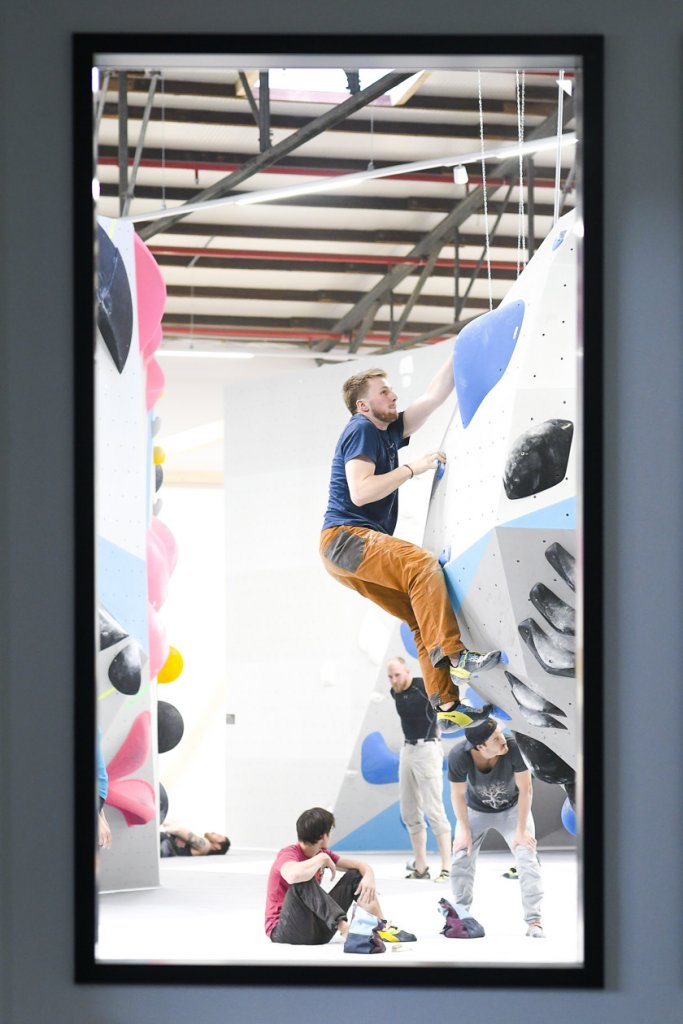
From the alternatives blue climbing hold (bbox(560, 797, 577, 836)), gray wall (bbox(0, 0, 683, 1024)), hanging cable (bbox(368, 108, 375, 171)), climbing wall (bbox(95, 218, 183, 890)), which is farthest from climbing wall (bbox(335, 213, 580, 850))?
hanging cable (bbox(368, 108, 375, 171))

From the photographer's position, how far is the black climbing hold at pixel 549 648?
10.3ft

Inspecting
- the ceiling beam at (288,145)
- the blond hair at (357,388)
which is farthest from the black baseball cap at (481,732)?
the ceiling beam at (288,145)

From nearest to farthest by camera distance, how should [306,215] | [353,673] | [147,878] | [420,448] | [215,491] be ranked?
[420,448], [147,878], [306,215], [215,491], [353,673]

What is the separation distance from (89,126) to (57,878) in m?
1.69

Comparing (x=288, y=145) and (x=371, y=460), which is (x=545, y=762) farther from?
(x=288, y=145)

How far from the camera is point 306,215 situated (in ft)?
Answer: 18.0

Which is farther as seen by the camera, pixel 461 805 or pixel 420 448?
pixel 461 805

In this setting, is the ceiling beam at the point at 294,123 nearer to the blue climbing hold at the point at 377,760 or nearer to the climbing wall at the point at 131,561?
Answer: the climbing wall at the point at 131,561

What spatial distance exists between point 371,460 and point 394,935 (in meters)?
1.61

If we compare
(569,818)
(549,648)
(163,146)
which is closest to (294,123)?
(163,146)

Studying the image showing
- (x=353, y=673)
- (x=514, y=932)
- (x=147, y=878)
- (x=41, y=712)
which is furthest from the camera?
(x=353, y=673)

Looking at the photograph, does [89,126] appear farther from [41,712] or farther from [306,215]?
[306,215]

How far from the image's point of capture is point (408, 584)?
356cm

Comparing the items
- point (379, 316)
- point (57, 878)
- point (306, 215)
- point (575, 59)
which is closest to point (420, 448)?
point (575, 59)
